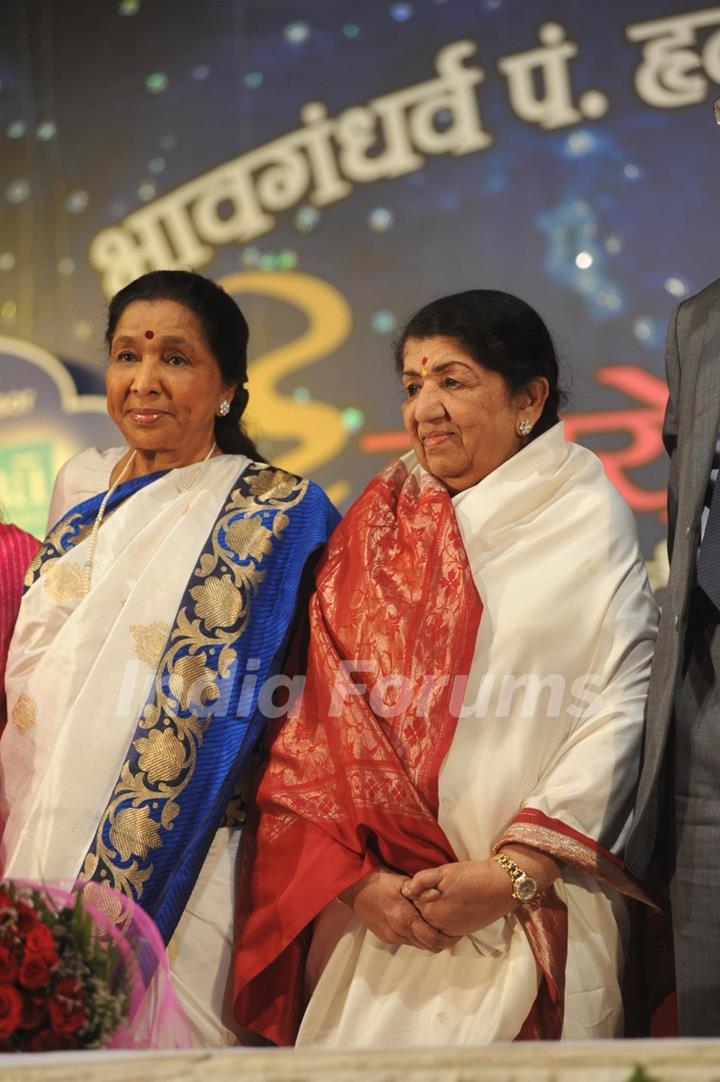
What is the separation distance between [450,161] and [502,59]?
0.99 ft

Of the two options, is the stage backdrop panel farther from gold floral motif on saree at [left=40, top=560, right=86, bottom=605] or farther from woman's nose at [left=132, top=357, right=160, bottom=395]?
gold floral motif on saree at [left=40, top=560, right=86, bottom=605]

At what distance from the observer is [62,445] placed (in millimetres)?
3990

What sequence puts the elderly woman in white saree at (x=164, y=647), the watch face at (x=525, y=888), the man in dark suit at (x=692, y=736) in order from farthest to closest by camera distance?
the elderly woman in white saree at (x=164, y=647), the watch face at (x=525, y=888), the man in dark suit at (x=692, y=736)

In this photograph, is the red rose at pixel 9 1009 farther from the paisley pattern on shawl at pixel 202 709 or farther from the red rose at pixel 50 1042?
the paisley pattern on shawl at pixel 202 709

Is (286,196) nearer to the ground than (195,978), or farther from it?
farther from it

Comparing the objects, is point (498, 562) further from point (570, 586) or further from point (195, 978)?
point (195, 978)

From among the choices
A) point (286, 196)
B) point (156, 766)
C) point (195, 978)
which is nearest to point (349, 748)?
point (156, 766)

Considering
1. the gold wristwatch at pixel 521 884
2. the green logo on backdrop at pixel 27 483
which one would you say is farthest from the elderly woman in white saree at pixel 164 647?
the green logo on backdrop at pixel 27 483

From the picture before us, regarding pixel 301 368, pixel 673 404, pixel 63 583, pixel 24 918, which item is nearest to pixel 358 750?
pixel 63 583

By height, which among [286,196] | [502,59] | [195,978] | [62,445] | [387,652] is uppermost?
[502,59]

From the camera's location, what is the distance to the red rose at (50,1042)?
144cm

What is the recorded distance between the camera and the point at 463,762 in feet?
7.68

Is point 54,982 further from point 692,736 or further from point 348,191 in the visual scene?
point 348,191

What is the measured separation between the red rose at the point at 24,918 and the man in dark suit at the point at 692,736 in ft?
3.30
